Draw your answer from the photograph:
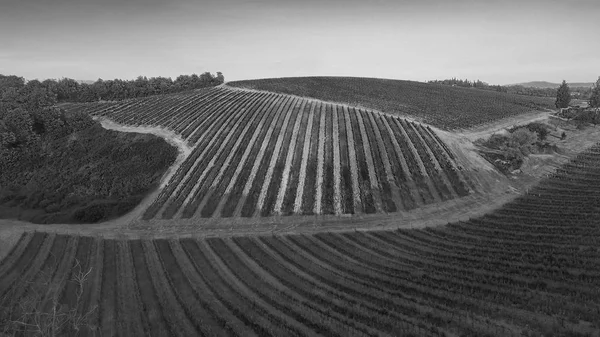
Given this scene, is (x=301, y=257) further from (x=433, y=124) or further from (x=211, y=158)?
(x=433, y=124)

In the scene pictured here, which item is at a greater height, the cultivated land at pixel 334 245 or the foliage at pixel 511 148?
the foliage at pixel 511 148

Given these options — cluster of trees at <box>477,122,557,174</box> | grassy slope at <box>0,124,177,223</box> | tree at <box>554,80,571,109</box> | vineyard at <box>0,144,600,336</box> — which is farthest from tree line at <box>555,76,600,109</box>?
grassy slope at <box>0,124,177,223</box>

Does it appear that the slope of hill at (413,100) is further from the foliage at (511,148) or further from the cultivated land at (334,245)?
the cultivated land at (334,245)

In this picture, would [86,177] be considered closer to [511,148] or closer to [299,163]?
[299,163]

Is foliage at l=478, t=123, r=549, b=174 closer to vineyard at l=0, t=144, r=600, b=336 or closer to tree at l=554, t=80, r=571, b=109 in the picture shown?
vineyard at l=0, t=144, r=600, b=336

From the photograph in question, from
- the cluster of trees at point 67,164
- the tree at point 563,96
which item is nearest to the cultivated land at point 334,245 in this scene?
the cluster of trees at point 67,164

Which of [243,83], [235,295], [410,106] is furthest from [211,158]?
[243,83]
